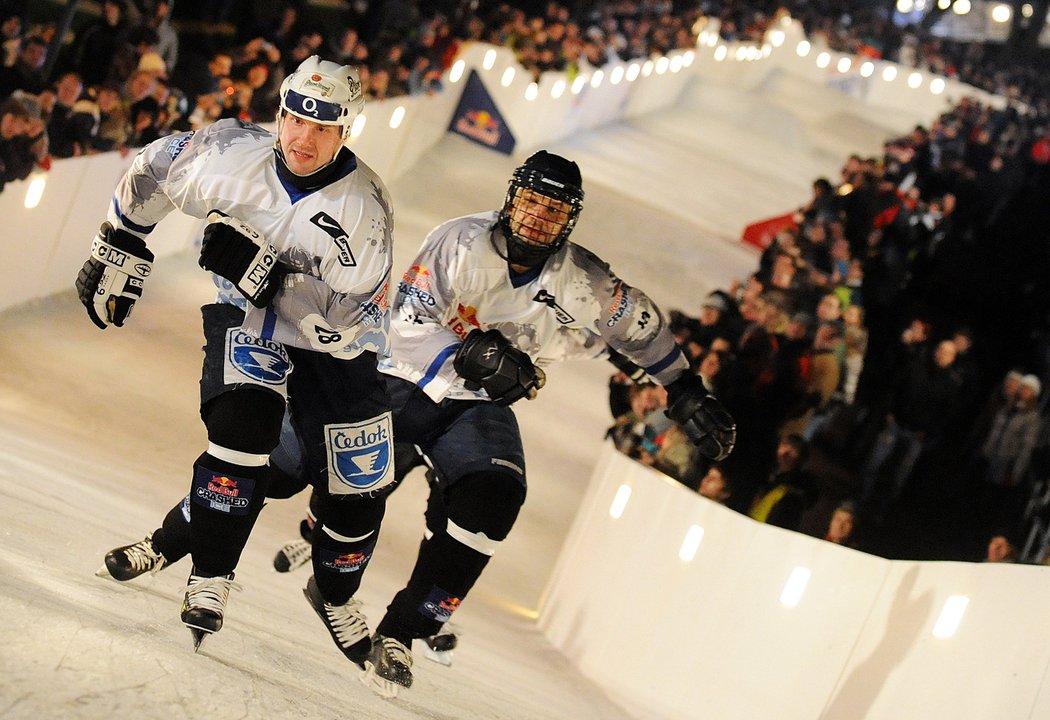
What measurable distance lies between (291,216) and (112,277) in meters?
0.72

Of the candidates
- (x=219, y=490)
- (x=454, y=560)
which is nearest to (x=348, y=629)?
(x=454, y=560)

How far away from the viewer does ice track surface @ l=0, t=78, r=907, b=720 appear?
14.2 ft

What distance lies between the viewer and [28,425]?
7.98 m

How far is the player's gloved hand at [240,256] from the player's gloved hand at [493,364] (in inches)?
37.3

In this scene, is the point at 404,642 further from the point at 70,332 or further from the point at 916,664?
the point at 70,332

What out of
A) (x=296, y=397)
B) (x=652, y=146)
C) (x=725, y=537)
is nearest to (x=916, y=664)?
(x=725, y=537)

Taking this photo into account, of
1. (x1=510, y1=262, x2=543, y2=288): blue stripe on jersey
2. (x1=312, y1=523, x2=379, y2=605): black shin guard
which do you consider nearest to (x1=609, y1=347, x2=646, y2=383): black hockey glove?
(x1=510, y1=262, x2=543, y2=288): blue stripe on jersey

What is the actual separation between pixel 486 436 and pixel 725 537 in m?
2.62

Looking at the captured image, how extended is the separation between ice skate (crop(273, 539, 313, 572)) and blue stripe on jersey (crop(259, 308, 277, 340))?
2.24m

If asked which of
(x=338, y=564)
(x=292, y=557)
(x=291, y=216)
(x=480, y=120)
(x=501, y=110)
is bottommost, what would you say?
(x=292, y=557)

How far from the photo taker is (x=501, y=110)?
1986 cm

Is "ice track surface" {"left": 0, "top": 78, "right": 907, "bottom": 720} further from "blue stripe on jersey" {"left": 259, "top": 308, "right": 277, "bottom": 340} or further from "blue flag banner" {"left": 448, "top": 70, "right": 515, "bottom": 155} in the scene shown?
"blue stripe on jersey" {"left": 259, "top": 308, "right": 277, "bottom": 340}

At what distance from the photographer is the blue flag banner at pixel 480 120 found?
64.0 ft

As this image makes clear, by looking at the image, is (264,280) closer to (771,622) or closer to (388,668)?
(388,668)
